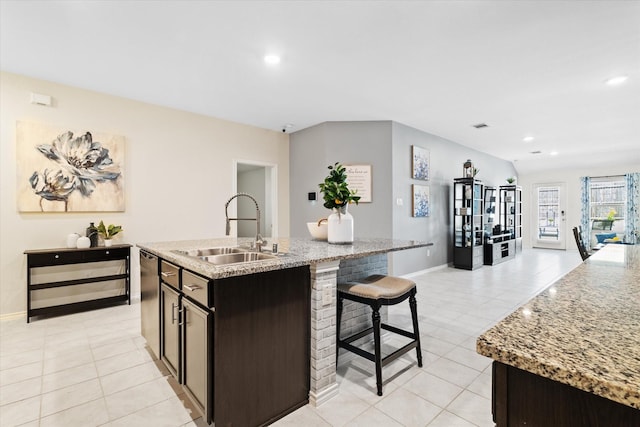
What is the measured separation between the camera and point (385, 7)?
7.26 ft

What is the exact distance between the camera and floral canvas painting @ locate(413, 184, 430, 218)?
5281mm

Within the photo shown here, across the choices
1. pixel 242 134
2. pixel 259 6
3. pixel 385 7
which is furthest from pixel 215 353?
pixel 242 134

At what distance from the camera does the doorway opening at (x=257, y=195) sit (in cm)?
554

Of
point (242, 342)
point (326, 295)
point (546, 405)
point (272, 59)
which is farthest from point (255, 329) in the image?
point (272, 59)

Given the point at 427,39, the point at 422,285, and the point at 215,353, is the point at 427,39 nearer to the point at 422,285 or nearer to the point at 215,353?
the point at 215,353

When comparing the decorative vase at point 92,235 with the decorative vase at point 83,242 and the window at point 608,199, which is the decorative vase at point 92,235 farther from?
the window at point 608,199

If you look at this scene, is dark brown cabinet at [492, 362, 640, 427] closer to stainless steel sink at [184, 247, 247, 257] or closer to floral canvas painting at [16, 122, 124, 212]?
stainless steel sink at [184, 247, 247, 257]

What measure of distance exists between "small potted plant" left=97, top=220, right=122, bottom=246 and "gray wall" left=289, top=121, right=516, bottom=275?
277 centimetres

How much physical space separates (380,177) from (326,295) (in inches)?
131

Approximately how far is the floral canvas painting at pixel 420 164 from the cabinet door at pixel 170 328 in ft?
14.2

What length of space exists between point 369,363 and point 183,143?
3.83m

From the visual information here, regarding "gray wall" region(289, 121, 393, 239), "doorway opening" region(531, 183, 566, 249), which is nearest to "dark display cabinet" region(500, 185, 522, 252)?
"doorway opening" region(531, 183, 566, 249)

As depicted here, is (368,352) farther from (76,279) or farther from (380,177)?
(76,279)

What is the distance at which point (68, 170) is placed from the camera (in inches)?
139
